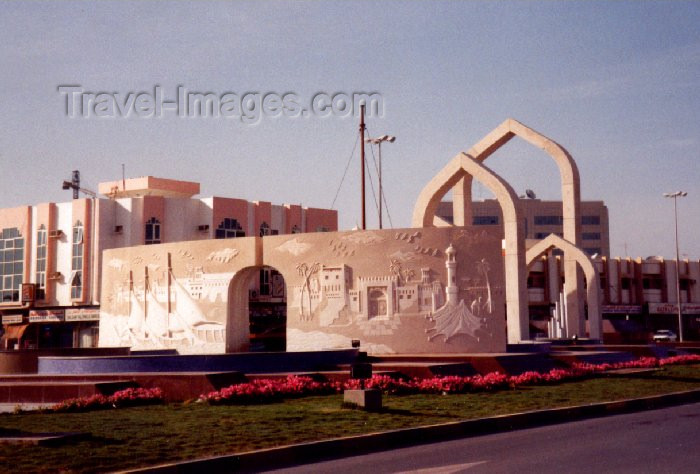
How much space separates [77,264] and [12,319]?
23.7 feet

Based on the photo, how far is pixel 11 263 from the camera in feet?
197

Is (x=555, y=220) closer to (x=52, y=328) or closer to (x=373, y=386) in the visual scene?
(x=52, y=328)

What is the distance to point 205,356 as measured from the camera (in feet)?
79.9

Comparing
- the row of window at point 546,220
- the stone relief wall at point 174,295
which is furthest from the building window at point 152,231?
the row of window at point 546,220

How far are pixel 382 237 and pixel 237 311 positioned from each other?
6.97 metres

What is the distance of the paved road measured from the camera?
1112cm

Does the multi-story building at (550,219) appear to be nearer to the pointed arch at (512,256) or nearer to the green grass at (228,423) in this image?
the pointed arch at (512,256)

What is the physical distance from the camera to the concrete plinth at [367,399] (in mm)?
17469

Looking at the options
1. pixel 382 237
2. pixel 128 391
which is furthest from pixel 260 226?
pixel 128 391

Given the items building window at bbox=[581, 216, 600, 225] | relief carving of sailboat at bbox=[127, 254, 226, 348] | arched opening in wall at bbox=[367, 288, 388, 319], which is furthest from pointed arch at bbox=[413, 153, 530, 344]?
building window at bbox=[581, 216, 600, 225]

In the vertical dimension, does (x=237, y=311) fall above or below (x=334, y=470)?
above

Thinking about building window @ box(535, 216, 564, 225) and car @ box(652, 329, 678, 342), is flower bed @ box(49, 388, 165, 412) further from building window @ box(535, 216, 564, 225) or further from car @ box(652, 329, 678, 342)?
building window @ box(535, 216, 564, 225)

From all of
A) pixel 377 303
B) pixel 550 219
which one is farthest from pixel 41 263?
pixel 550 219

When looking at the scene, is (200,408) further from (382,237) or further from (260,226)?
(260,226)
